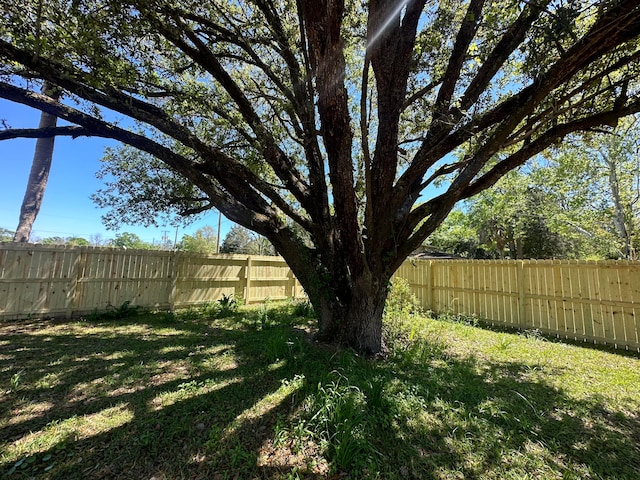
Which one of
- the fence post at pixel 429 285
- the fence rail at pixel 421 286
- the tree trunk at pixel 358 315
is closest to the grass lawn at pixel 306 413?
the tree trunk at pixel 358 315

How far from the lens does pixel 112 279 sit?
648cm

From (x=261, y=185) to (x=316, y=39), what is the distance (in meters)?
1.85

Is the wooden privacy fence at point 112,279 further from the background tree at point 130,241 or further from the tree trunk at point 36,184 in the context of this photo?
the background tree at point 130,241

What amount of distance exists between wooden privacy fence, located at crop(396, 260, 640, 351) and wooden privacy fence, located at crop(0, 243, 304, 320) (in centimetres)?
530

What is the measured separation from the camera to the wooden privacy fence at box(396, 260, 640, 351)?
A: 4793 mm

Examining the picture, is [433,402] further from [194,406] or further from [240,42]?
[240,42]

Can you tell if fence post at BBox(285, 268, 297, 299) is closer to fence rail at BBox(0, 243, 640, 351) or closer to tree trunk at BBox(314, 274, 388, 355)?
fence rail at BBox(0, 243, 640, 351)

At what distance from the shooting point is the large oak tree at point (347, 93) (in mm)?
2945

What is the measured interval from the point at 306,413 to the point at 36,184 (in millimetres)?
10438

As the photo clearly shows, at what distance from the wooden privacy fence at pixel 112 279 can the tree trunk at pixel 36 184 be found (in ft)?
10.7

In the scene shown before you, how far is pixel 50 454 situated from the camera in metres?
1.87

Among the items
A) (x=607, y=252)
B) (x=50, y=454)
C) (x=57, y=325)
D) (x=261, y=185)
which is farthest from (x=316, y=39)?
(x=607, y=252)

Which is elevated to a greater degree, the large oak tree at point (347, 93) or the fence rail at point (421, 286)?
the large oak tree at point (347, 93)

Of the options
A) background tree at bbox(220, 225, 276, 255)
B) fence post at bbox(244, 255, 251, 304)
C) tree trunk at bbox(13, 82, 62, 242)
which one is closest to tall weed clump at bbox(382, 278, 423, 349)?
fence post at bbox(244, 255, 251, 304)
